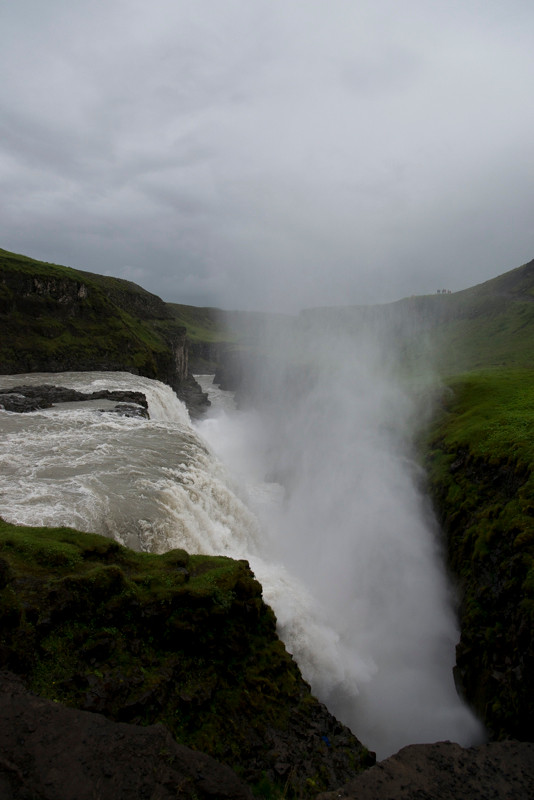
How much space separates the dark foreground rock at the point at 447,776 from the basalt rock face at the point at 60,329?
5664 cm

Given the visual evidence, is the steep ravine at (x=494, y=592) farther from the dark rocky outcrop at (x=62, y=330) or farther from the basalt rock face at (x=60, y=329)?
the basalt rock face at (x=60, y=329)

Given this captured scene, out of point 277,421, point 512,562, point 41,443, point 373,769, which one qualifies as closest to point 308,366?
point 277,421

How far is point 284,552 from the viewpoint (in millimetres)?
24750

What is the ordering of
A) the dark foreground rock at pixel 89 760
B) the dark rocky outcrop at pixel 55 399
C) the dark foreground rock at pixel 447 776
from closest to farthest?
the dark foreground rock at pixel 89 760 < the dark foreground rock at pixel 447 776 < the dark rocky outcrop at pixel 55 399

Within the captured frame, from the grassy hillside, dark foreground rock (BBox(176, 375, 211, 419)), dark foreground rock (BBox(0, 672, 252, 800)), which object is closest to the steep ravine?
the grassy hillside

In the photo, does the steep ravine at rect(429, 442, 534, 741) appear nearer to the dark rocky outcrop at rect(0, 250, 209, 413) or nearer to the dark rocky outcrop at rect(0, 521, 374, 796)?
the dark rocky outcrop at rect(0, 521, 374, 796)

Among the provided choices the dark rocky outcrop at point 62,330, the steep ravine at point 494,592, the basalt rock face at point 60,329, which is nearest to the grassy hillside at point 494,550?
the steep ravine at point 494,592

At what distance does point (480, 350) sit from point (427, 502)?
80.5m

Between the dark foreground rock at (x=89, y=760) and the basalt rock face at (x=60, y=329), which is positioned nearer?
the dark foreground rock at (x=89, y=760)

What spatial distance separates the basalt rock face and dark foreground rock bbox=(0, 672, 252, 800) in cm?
5358

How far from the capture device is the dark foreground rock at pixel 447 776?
841 centimetres

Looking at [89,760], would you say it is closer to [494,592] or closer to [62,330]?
[494,592]

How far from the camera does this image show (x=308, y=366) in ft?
226

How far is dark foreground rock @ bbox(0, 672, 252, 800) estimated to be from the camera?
6285mm
